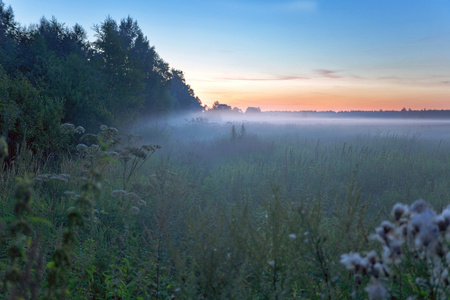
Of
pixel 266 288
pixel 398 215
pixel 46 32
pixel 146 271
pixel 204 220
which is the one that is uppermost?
pixel 46 32

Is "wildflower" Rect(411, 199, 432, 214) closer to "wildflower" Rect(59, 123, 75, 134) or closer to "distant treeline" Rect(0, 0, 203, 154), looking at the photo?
"wildflower" Rect(59, 123, 75, 134)

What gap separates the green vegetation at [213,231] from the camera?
156 cm

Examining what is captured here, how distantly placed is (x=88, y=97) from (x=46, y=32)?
20.2m

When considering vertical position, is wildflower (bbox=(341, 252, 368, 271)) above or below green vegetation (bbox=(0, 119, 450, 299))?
above

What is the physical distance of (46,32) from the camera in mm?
26266

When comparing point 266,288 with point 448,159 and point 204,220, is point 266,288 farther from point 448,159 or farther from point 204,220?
point 448,159

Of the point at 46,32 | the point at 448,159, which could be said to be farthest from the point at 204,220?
the point at 46,32

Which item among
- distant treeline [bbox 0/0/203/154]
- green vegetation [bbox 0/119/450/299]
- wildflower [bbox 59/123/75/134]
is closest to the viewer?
green vegetation [bbox 0/119/450/299]

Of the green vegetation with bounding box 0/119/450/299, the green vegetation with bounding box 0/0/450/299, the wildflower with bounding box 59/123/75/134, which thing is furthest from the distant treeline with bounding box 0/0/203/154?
the wildflower with bounding box 59/123/75/134

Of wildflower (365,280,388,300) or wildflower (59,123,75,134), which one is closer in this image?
wildflower (365,280,388,300)

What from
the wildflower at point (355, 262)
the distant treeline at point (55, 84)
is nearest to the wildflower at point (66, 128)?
the distant treeline at point (55, 84)

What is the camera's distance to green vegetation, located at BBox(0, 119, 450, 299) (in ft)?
5.11

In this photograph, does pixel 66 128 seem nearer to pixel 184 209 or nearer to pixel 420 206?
pixel 184 209

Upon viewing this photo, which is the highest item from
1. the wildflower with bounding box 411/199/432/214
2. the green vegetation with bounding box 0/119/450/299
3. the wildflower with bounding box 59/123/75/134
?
the wildflower with bounding box 59/123/75/134
